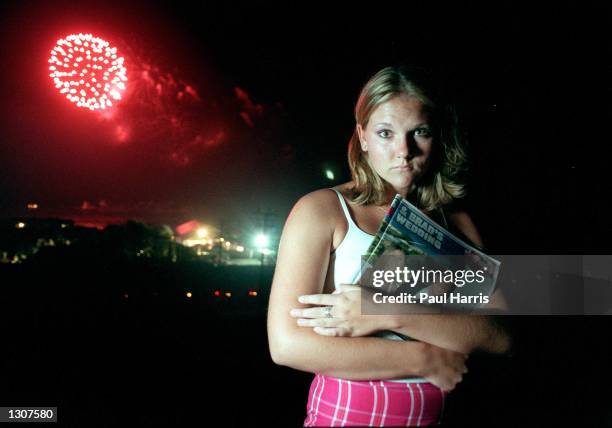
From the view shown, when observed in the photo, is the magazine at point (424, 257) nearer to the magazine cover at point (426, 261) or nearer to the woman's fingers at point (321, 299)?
the magazine cover at point (426, 261)

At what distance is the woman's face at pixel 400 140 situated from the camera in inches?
56.9

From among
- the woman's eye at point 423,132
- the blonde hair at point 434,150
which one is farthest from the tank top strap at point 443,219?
the woman's eye at point 423,132

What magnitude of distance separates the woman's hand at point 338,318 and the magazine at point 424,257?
0.10 meters

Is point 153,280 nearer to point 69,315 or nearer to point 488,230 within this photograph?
point 69,315

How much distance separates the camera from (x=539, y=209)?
3.82 metres

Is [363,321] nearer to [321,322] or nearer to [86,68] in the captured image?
[321,322]

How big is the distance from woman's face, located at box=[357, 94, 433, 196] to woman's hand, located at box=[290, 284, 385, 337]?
535 millimetres

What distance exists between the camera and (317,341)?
1.23 m

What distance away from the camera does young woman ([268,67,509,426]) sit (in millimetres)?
1231

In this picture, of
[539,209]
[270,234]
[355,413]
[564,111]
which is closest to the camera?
[355,413]

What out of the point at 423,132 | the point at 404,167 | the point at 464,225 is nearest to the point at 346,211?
the point at 404,167

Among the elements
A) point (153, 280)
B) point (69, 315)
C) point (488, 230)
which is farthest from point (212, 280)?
point (488, 230)

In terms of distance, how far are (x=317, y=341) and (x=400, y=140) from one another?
79 cm

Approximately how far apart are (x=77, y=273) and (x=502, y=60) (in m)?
Result: 20.6
